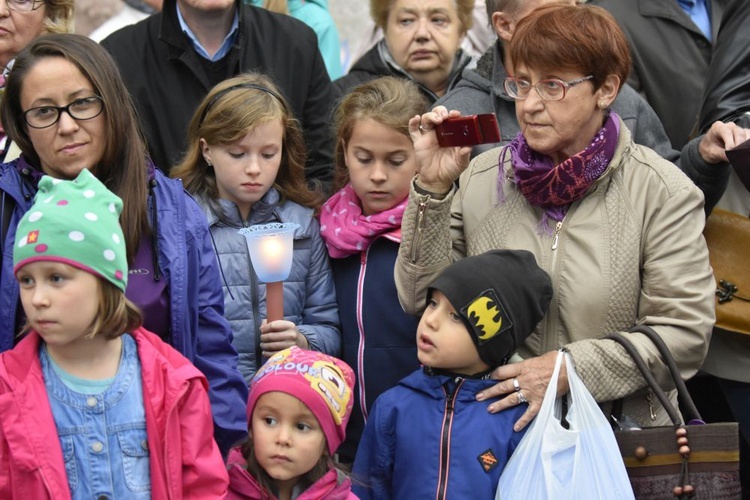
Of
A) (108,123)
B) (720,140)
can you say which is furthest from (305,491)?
(720,140)

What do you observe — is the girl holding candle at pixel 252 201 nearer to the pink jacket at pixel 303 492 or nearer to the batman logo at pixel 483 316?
the pink jacket at pixel 303 492

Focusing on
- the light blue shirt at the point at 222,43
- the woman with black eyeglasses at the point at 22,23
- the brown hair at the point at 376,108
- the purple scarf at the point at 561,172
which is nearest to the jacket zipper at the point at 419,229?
the purple scarf at the point at 561,172

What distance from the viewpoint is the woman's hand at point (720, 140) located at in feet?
13.6

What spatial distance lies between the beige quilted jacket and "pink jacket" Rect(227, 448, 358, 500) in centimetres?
72

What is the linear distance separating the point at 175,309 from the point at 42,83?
0.79m

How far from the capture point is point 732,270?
13.9ft

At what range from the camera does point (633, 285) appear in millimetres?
3758

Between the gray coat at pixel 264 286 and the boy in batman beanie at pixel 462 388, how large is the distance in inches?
28.1

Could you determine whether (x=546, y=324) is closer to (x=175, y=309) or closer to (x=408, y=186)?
(x=408, y=186)

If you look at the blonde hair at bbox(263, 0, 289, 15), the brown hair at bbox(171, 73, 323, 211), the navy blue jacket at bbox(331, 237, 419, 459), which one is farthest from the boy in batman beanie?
the blonde hair at bbox(263, 0, 289, 15)

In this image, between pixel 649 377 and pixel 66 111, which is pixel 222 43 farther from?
pixel 649 377

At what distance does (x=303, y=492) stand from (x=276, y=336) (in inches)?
25.2

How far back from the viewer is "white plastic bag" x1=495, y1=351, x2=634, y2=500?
3.46 metres

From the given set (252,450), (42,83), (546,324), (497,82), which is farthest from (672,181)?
(42,83)
